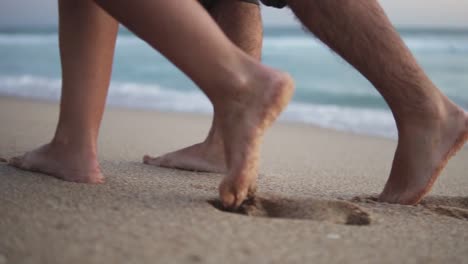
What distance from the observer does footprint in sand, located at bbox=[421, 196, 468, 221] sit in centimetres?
152

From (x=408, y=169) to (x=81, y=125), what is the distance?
Result: 2.98 ft

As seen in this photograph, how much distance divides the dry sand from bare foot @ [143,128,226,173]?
7 cm

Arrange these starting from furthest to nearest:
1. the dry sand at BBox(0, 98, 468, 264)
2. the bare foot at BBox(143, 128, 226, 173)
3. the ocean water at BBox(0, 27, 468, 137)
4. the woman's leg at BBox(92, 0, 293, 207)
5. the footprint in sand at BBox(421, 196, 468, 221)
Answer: the ocean water at BBox(0, 27, 468, 137) → the bare foot at BBox(143, 128, 226, 173) → the footprint in sand at BBox(421, 196, 468, 221) → the woman's leg at BBox(92, 0, 293, 207) → the dry sand at BBox(0, 98, 468, 264)

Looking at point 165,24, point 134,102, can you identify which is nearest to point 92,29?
point 165,24

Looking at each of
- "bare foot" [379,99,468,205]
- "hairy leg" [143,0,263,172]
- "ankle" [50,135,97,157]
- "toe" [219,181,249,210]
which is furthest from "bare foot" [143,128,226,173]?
"toe" [219,181,249,210]

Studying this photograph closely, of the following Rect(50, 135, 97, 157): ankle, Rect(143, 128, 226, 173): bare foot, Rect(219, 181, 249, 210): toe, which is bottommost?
Rect(143, 128, 226, 173): bare foot

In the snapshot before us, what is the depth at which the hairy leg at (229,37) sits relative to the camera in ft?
7.02

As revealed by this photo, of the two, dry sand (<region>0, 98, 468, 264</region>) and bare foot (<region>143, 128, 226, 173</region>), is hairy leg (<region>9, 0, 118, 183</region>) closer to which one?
dry sand (<region>0, 98, 468, 264</region>)

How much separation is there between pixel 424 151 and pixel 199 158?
0.83m

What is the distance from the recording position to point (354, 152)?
3070mm

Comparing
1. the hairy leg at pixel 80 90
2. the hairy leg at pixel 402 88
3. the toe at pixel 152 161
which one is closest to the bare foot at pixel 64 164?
the hairy leg at pixel 80 90

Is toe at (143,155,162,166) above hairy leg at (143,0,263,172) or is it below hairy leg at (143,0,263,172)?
below

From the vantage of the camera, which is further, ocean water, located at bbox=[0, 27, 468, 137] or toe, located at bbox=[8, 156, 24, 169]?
ocean water, located at bbox=[0, 27, 468, 137]

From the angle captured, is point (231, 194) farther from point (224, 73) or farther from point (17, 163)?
point (17, 163)
